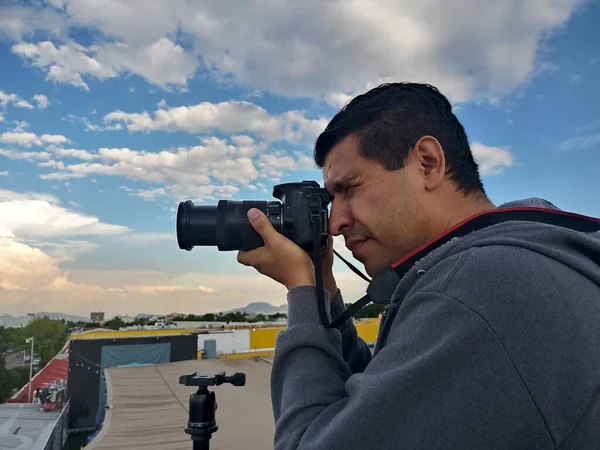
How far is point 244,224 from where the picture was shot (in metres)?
1.54

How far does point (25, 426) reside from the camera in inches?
923

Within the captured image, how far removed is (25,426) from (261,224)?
27.5 metres

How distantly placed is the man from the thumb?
10.5 inches

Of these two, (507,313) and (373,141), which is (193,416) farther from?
(507,313)

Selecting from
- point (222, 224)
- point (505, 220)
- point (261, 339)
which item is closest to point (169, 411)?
point (222, 224)

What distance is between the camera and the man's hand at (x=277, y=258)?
1.30 meters

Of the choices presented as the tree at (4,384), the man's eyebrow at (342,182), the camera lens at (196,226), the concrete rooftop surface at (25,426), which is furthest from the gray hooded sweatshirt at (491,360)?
the tree at (4,384)

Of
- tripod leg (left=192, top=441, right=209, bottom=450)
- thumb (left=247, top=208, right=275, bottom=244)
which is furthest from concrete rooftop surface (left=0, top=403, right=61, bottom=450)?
thumb (left=247, top=208, right=275, bottom=244)

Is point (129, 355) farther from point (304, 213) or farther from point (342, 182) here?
point (342, 182)

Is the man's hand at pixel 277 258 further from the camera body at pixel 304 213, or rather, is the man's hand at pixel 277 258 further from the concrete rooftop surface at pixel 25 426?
the concrete rooftop surface at pixel 25 426

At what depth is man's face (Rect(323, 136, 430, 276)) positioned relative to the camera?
45.9 inches

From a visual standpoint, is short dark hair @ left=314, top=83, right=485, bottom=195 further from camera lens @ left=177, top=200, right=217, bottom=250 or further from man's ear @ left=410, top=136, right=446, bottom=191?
camera lens @ left=177, top=200, right=217, bottom=250

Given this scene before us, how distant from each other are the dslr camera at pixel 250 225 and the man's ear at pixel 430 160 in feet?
1.22

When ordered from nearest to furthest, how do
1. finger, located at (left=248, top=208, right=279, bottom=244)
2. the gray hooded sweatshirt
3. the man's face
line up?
the gray hooded sweatshirt → the man's face → finger, located at (left=248, top=208, right=279, bottom=244)
